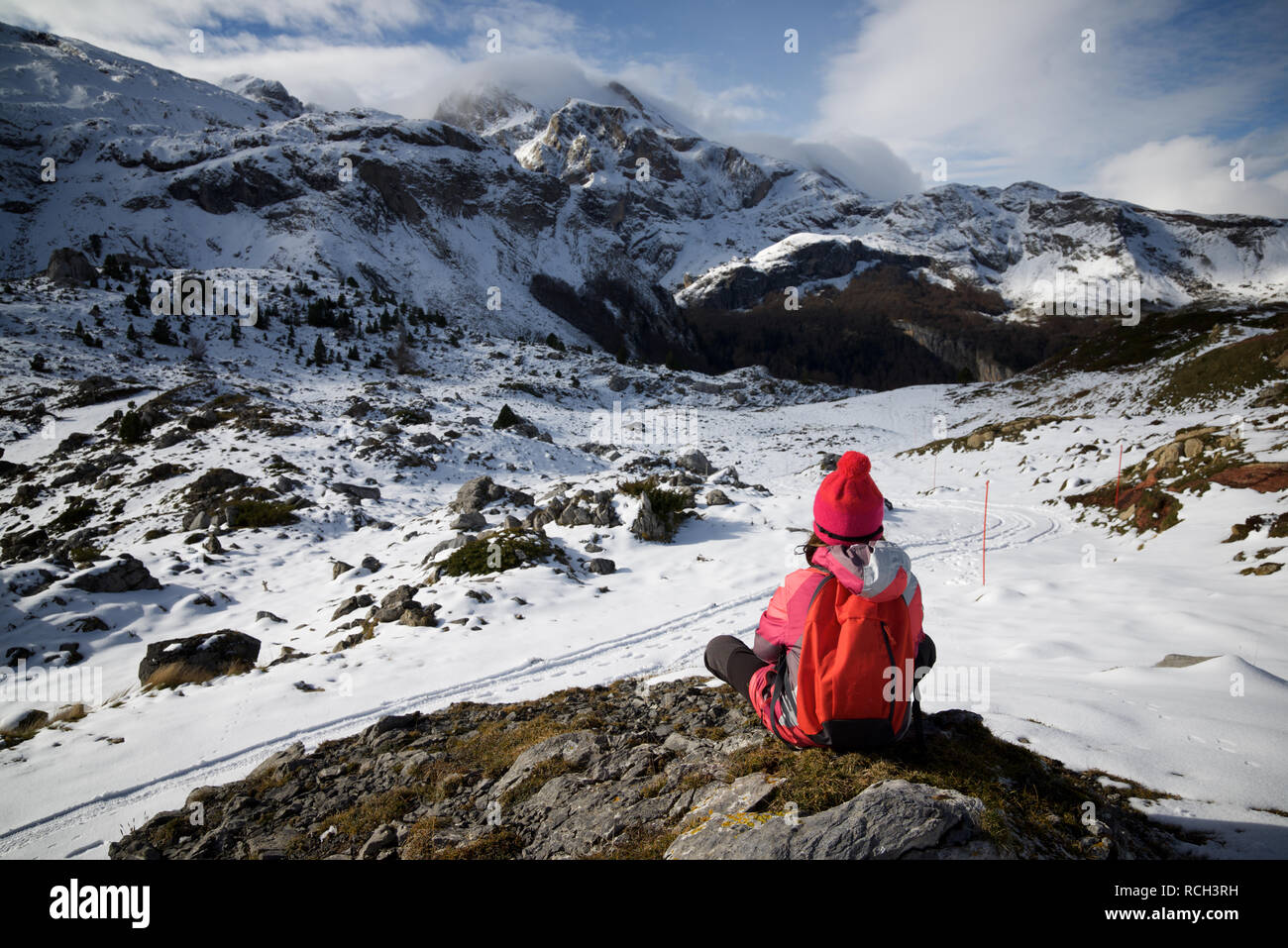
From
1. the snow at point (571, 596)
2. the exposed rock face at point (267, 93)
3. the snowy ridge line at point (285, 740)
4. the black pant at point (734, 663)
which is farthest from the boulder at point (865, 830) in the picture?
the exposed rock face at point (267, 93)

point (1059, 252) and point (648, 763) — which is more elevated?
point (1059, 252)

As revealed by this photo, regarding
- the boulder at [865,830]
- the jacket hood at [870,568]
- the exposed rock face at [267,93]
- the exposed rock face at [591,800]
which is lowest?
the exposed rock face at [591,800]

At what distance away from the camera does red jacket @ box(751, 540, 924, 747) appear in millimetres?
2750

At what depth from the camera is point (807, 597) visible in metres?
3.05

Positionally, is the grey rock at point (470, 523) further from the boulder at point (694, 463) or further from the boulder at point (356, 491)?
the boulder at point (694, 463)

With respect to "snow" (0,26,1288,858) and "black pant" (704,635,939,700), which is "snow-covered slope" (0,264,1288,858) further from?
"black pant" (704,635,939,700)

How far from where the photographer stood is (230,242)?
76.6 metres

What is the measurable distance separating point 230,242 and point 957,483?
93560 mm

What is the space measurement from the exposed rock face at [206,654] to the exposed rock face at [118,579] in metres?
4.28

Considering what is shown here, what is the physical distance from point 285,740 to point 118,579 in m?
8.52

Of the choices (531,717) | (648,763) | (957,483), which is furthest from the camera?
(957,483)

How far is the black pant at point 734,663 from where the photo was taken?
3.90m

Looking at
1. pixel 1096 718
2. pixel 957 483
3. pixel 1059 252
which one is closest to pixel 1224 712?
pixel 1096 718
